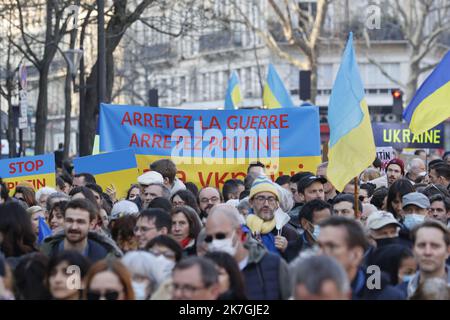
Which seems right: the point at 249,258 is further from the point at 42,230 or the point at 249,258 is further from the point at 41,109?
the point at 41,109

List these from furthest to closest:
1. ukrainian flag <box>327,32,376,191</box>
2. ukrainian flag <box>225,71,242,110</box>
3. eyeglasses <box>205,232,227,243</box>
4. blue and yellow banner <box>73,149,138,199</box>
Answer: ukrainian flag <box>225,71,242,110</box> < blue and yellow banner <box>73,149,138,199</box> < ukrainian flag <box>327,32,376,191</box> < eyeglasses <box>205,232,227,243</box>

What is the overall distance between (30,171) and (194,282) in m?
9.11

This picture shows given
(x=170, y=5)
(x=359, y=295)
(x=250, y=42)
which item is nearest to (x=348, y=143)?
(x=359, y=295)

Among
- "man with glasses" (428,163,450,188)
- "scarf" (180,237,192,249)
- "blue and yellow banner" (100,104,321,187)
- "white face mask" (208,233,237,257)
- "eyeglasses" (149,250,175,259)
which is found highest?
"blue and yellow banner" (100,104,321,187)

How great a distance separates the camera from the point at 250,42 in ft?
212

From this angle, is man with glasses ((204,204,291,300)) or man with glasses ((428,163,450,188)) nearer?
man with glasses ((204,204,291,300))

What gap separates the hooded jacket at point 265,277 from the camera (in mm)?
7656

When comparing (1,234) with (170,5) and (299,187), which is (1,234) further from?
(170,5)

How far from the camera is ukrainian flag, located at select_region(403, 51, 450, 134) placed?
14344mm

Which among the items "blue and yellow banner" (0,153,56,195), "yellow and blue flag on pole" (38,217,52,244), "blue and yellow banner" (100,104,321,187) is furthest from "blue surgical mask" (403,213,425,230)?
"blue and yellow banner" (0,153,56,195)

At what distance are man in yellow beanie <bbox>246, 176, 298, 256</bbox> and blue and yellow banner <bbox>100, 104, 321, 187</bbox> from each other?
14.7 ft

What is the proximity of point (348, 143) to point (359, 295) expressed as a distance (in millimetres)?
4191

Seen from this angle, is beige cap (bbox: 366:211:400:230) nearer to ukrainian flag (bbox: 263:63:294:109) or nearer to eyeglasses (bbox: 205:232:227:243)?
eyeglasses (bbox: 205:232:227:243)

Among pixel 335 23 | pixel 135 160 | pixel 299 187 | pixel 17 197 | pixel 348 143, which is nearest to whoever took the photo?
pixel 348 143
